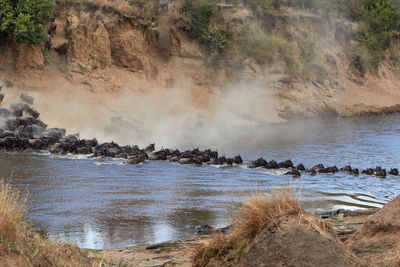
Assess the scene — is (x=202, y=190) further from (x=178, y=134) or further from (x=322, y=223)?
(x=178, y=134)

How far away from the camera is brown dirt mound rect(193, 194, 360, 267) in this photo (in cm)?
614

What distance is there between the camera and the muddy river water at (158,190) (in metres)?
10.8

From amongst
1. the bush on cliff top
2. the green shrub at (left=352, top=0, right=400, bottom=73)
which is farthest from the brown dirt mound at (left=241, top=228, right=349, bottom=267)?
the green shrub at (left=352, top=0, right=400, bottom=73)

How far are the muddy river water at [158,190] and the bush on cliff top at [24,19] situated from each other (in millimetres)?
10083

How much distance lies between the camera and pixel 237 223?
23.5 ft

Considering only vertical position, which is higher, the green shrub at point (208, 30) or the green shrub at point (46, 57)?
the green shrub at point (208, 30)

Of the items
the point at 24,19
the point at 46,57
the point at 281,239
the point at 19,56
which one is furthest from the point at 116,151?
the point at 281,239

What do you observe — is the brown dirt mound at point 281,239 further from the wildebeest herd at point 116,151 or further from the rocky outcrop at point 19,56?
the rocky outcrop at point 19,56

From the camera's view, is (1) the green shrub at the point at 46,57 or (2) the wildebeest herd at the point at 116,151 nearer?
(2) the wildebeest herd at the point at 116,151

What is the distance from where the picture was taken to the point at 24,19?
27688 millimetres

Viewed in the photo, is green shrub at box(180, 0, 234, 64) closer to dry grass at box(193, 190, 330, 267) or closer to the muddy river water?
the muddy river water

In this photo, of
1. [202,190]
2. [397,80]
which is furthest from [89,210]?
[397,80]

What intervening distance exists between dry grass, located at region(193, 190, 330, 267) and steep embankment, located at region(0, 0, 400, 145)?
19162mm

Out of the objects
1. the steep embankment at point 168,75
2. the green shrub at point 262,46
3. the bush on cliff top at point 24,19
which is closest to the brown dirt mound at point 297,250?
the steep embankment at point 168,75
